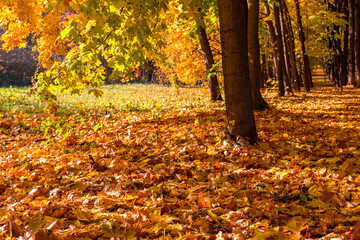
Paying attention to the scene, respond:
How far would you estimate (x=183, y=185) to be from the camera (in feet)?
12.2

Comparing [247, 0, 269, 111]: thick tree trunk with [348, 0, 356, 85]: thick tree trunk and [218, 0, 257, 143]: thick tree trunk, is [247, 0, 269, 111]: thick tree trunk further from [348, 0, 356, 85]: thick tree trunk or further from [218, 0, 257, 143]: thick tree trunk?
[348, 0, 356, 85]: thick tree trunk

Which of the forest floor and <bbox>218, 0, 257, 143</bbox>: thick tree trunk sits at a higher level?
<bbox>218, 0, 257, 143</bbox>: thick tree trunk

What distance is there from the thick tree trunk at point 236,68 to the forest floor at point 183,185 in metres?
0.39

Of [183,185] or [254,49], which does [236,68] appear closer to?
[183,185]

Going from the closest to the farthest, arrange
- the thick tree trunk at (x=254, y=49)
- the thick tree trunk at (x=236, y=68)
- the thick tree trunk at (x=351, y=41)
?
the thick tree trunk at (x=236, y=68), the thick tree trunk at (x=254, y=49), the thick tree trunk at (x=351, y=41)

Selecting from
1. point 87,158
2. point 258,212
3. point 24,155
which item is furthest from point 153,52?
point 258,212

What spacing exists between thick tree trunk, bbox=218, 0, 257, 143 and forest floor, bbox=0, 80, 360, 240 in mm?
387

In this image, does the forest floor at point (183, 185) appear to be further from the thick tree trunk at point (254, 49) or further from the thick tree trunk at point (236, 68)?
the thick tree trunk at point (254, 49)

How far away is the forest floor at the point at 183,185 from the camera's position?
8.64 ft

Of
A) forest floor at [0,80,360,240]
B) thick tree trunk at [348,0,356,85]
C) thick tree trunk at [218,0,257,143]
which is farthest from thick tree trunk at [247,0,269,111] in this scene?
thick tree trunk at [348,0,356,85]

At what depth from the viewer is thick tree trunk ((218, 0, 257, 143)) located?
491cm

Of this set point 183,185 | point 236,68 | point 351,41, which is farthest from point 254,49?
point 351,41

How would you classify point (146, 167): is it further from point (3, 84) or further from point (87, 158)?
point (3, 84)

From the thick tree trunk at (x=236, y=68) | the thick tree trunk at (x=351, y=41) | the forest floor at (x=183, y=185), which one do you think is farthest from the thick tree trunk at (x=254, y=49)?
the thick tree trunk at (x=351, y=41)
